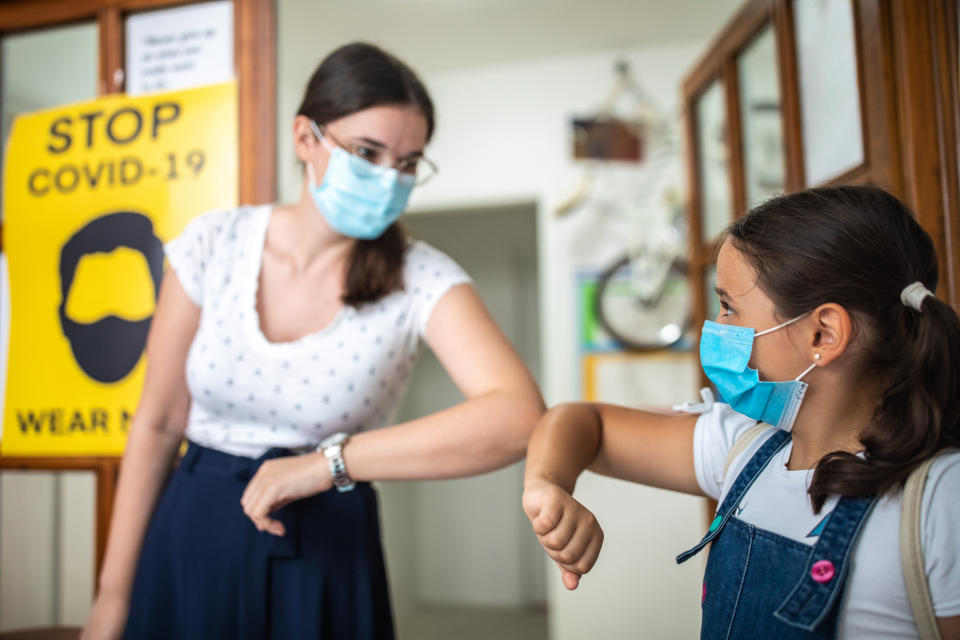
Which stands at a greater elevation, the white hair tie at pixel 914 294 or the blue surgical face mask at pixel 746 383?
the white hair tie at pixel 914 294

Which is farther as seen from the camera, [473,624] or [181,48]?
[473,624]

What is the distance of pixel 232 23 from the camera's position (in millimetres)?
1409

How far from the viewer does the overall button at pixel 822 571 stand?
65 centimetres

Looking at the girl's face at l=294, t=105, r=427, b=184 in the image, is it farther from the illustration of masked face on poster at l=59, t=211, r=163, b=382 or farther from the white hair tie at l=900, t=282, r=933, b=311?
the white hair tie at l=900, t=282, r=933, b=311

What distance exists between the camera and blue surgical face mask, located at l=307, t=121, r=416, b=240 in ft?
3.27

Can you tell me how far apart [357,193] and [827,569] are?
2.47ft

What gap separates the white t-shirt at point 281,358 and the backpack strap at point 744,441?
428 millimetres

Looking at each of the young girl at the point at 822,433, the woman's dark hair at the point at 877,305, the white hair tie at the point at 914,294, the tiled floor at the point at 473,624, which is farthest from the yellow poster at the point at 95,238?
the tiled floor at the point at 473,624

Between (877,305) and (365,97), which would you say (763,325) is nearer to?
(877,305)

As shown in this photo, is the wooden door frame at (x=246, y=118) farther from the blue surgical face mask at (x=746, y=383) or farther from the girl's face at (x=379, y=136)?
the blue surgical face mask at (x=746, y=383)

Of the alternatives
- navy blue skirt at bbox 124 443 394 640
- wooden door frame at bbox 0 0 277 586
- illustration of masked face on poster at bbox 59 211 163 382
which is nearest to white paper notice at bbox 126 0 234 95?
wooden door frame at bbox 0 0 277 586

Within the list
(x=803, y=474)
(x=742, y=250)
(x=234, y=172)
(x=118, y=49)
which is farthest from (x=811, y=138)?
(x=118, y=49)

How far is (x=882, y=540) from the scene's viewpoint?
0.65 m

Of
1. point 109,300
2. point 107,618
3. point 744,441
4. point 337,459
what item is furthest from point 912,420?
point 109,300
